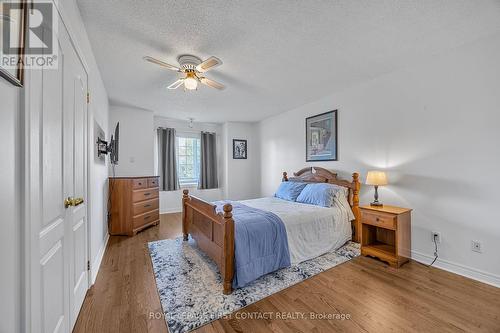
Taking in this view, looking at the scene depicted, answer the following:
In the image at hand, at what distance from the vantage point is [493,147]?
6.95 feet

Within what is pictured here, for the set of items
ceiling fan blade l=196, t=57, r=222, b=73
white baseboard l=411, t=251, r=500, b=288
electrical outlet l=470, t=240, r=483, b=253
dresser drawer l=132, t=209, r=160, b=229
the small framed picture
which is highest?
ceiling fan blade l=196, t=57, r=222, b=73

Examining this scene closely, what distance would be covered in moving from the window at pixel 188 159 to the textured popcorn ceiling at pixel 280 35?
2555 millimetres

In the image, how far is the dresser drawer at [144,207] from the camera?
3.66 m

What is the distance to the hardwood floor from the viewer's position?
5.19 ft

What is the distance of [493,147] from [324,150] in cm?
210

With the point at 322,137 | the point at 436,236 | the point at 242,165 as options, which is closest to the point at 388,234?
A: the point at 436,236

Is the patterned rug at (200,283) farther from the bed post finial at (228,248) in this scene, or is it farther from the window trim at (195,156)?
the window trim at (195,156)

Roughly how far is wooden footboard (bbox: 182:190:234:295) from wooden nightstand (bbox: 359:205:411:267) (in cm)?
191

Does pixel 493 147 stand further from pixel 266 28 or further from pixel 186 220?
pixel 186 220

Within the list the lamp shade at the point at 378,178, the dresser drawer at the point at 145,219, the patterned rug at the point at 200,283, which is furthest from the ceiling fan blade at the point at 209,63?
the dresser drawer at the point at 145,219

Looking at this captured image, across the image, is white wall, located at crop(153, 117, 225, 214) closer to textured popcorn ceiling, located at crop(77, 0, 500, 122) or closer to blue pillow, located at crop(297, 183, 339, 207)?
textured popcorn ceiling, located at crop(77, 0, 500, 122)

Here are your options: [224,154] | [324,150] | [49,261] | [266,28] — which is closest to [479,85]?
[324,150]

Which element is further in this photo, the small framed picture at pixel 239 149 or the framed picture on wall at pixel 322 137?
the small framed picture at pixel 239 149

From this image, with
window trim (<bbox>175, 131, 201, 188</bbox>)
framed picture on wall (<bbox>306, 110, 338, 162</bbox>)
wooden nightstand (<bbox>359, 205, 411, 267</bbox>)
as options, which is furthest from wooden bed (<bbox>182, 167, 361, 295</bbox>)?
window trim (<bbox>175, 131, 201, 188</bbox>)
